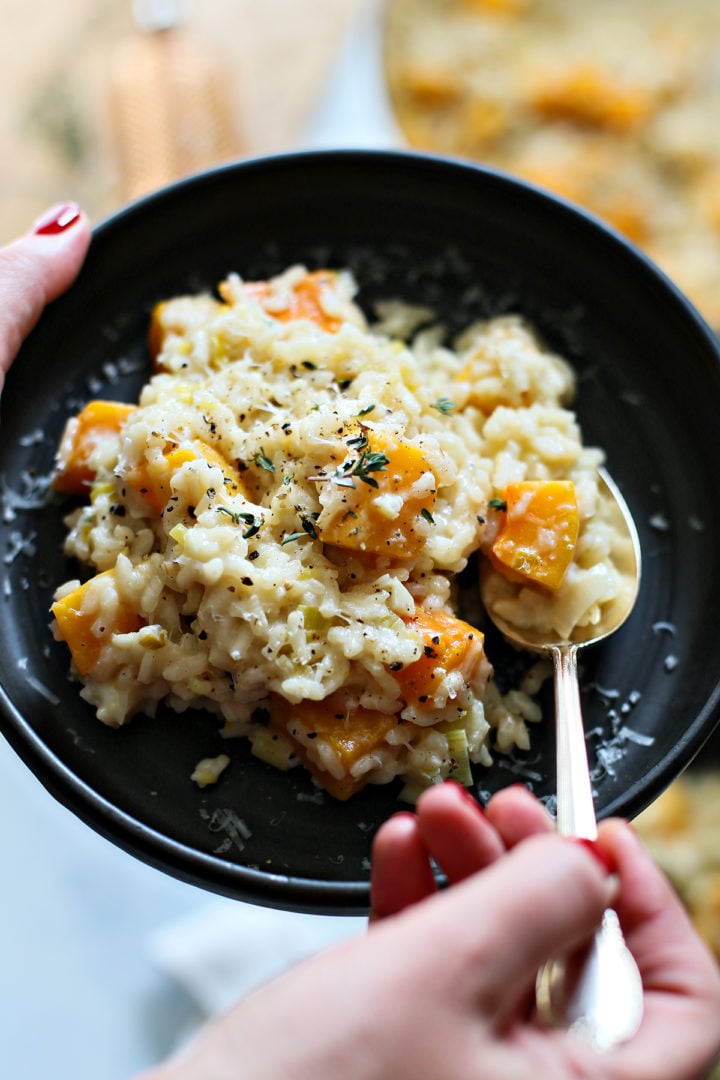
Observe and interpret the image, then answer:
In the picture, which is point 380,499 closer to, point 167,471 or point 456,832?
point 167,471

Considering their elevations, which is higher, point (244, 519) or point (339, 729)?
point (244, 519)

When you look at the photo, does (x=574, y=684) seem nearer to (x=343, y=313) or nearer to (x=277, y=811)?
(x=277, y=811)

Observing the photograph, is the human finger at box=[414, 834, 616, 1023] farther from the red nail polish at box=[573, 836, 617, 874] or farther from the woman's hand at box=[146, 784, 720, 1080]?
the red nail polish at box=[573, 836, 617, 874]

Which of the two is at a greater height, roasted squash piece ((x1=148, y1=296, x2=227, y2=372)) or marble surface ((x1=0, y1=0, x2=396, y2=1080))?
roasted squash piece ((x1=148, y1=296, x2=227, y2=372))

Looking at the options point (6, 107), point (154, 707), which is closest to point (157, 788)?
point (154, 707)

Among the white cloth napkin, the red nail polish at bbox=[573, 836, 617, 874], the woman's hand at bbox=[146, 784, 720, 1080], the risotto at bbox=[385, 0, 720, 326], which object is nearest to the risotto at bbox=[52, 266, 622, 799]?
the red nail polish at bbox=[573, 836, 617, 874]

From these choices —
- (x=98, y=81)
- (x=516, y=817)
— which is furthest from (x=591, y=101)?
(x=516, y=817)

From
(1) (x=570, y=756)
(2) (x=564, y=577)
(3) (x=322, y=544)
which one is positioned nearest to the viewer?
(1) (x=570, y=756)
